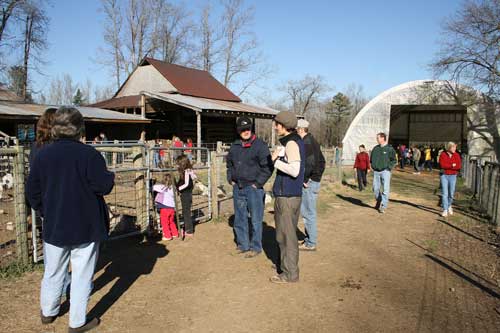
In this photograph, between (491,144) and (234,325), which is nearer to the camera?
(234,325)

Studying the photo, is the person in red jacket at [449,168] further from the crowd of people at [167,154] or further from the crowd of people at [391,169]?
the crowd of people at [167,154]

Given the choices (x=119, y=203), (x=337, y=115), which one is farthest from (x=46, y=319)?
(x=337, y=115)

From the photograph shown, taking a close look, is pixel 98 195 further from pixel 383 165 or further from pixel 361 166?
pixel 361 166

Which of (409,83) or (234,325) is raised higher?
(409,83)

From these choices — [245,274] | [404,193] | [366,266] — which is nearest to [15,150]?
[245,274]

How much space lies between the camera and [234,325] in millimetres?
3756

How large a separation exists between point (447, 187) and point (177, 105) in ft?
53.9

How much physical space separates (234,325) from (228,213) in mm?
5228

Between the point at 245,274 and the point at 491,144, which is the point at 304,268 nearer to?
the point at 245,274

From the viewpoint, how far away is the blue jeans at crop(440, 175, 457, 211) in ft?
29.6

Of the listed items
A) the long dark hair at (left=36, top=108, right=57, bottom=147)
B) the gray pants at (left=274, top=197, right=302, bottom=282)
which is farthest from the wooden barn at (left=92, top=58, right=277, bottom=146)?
the long dark hair at (left=36, top=108, right=57, bottom=147)

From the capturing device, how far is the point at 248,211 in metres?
6.11

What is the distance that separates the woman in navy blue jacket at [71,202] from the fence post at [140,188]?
302 cm

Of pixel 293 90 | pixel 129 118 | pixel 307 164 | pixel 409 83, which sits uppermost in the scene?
pixel 293 90
